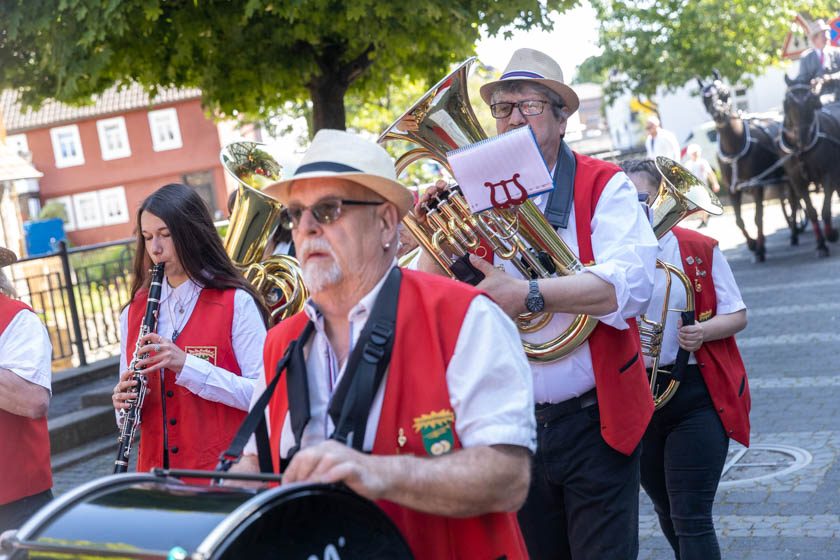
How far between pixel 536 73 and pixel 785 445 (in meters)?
4.01

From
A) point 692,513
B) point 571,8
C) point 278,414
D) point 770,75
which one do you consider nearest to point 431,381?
point 278,414

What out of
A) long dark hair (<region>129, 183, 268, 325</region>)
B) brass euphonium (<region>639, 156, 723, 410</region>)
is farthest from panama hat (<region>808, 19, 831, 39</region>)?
long dark hair (<region>129, 183, 268, 325</region>)

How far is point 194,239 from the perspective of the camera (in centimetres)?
408

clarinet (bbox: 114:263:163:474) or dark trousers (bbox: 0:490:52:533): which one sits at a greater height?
clarinet (bbox: 114:263:163:474)

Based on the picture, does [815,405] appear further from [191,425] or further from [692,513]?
[191,425]

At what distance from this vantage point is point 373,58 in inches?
388

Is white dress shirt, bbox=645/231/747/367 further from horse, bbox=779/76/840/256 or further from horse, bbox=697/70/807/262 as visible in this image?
horse, bbox=697/70/807/262

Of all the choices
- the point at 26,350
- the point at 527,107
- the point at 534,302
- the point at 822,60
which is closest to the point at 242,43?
the point at 26,350

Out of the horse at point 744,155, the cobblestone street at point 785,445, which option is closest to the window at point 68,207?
the horse at point 744,155

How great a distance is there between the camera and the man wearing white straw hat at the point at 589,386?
135 inches

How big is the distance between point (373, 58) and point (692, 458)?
6415 mm

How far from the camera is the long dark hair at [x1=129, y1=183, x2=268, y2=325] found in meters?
4.04

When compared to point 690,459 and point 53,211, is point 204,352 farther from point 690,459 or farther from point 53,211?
point 53,211

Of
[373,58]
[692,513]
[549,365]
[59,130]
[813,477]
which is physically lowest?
[813,477]
